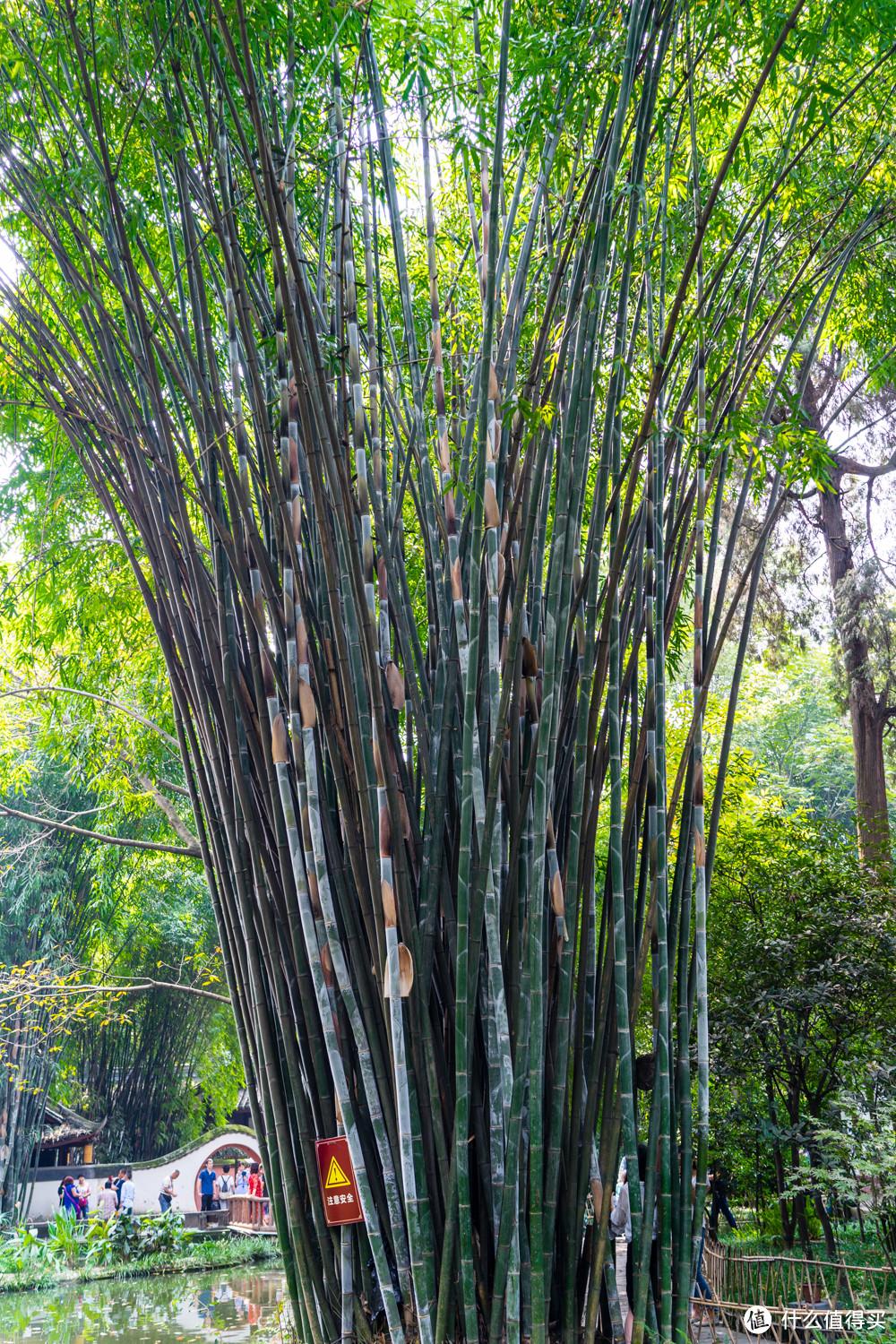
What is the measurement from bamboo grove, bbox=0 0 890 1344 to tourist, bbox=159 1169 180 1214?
9.94m

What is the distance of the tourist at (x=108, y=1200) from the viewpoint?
995 cm

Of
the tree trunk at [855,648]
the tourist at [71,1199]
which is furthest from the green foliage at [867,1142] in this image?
the tourist at [71,1199]

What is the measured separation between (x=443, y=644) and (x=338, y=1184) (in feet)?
3.07

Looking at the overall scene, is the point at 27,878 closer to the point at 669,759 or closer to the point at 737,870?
the point at 669,759

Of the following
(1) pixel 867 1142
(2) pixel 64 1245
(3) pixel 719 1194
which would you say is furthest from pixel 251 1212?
(1) pixel 867 1142

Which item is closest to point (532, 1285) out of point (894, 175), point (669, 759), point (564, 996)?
point (564, 996)

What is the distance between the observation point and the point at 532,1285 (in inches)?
56.2

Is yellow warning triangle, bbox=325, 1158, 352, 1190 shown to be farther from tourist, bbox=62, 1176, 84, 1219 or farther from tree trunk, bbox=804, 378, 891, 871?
tourist, bbox=62, 1176, 84, 1219

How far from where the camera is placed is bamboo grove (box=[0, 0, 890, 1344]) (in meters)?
1.52

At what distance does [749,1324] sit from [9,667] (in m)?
6.11

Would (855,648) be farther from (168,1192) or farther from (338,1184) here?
(168,1192)

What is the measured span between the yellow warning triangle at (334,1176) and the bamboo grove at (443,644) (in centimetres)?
4

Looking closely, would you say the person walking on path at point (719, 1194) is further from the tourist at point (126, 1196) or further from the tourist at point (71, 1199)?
the tourist at point (71, 1199)

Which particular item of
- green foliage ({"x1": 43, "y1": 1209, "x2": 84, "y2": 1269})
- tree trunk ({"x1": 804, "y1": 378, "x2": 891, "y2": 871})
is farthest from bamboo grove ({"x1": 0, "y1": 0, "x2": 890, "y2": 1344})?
green foliage ({"x1": 43, "y1": 1209, "x2": 84, "y2": 1269})
